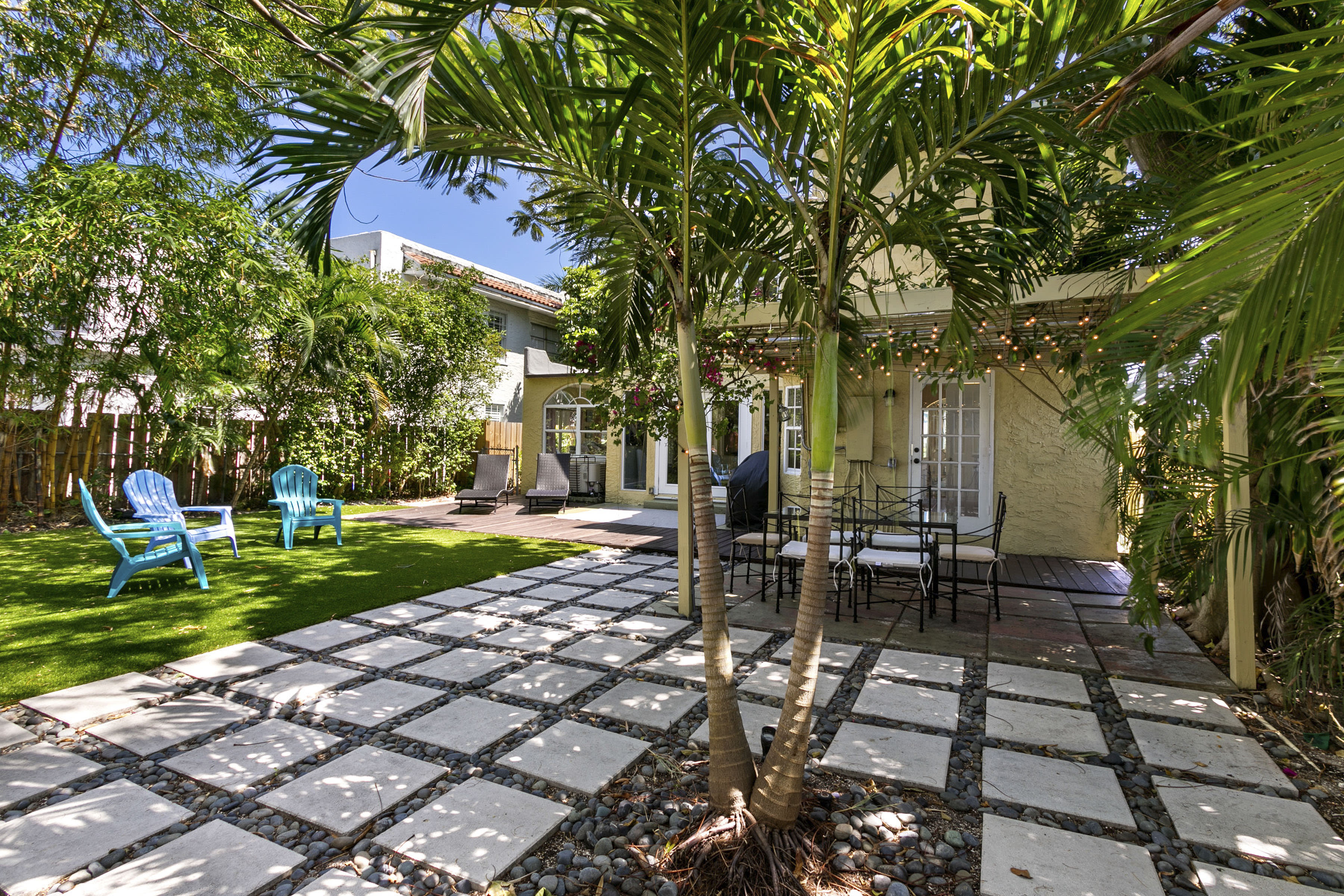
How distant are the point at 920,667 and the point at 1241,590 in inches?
67.7

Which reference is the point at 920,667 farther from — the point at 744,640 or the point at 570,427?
the point at 570,427

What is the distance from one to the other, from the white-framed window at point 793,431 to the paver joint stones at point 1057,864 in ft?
20.6

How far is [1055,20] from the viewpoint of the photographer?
1.63 m

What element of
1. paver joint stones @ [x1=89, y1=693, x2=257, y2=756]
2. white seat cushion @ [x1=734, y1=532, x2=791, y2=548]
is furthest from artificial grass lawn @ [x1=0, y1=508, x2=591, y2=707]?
white seat cushion @ [x1=734, y1=532, x2=791, y2=548]

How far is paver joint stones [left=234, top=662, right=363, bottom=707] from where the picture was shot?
119 inches

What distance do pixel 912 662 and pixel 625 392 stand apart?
4.11 meters

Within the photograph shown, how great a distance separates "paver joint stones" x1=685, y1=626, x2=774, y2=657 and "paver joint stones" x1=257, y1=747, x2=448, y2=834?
1.79 metres

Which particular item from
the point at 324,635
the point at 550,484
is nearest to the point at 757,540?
the point at 324,635

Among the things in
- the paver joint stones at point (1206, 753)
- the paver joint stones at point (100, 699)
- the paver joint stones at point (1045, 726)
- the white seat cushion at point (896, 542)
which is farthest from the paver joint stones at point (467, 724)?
the white seat cushion at point (896, 542)

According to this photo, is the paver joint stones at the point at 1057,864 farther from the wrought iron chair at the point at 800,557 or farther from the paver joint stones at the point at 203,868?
the paver joint stones at the point at 203,868

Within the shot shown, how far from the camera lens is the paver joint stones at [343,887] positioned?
5.69 feet

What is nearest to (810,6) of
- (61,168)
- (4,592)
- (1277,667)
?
(1277,667)

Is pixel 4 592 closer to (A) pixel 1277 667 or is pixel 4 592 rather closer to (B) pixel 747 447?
(A) pixel 1277 667

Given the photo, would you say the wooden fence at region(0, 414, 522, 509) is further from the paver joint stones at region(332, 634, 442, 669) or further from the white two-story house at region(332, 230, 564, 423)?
the paver joint stones at region(332, 634, 442, 669)
